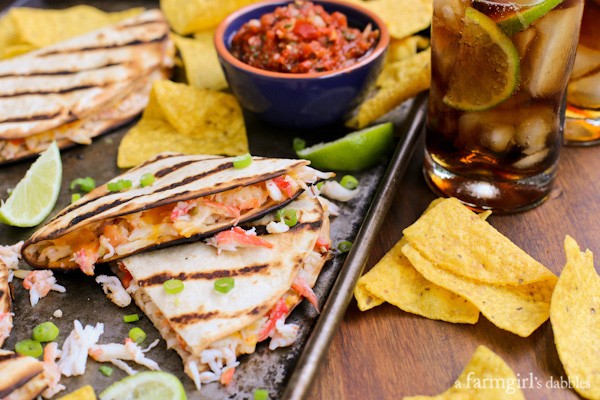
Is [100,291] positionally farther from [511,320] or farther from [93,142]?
[511,320]

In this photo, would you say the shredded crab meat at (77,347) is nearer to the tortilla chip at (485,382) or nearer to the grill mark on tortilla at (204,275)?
the grill mark on tortilla at (204,275)

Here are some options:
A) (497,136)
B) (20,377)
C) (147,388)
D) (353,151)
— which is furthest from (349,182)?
(20,377)

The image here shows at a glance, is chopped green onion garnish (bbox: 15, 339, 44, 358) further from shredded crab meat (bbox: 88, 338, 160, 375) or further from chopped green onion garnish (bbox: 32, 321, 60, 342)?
shredded crab meat (bbox: 88, 338, 160, 375)

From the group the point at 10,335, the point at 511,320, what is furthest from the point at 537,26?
the point at 10,335

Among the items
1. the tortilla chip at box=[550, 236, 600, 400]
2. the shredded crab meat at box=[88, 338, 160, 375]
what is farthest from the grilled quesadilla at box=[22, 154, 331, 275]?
the tortilla chip at box=[550, 236, 600, 400]

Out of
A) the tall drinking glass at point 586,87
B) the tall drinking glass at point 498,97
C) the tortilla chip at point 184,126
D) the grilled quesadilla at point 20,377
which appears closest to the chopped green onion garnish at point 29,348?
the grilled quesadilla at point 20,377

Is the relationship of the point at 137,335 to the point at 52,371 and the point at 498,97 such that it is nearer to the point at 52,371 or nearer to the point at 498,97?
the point at 52,371

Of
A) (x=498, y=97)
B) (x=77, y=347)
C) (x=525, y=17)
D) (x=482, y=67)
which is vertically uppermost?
(x=525, y=17)
